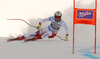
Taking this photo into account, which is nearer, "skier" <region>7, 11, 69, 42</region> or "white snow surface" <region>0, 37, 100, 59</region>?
"white snow surface" <region>0, 37, 100, 59</region>

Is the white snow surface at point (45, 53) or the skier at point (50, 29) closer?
the white snow surface at point (45, 53)

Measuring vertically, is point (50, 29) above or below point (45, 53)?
above

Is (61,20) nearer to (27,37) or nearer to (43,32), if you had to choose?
(43,32)

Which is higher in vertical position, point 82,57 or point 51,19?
A: point 51,19

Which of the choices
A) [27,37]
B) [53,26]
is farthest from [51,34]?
[27,37]

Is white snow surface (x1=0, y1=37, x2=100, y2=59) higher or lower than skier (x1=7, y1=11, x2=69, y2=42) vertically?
lower

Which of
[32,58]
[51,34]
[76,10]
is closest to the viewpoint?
[32,58]

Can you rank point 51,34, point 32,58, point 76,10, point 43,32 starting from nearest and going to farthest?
point 32,58 < point 76,10 < point 51,34 < point 43,32

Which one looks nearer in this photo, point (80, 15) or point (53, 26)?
point (80, 15)

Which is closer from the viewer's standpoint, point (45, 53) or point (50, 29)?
point (45, 53)

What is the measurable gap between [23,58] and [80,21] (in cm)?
167

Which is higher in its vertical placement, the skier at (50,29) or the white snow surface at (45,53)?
the skier at (50,29)

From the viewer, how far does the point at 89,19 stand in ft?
12.0

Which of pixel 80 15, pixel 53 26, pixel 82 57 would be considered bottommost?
pixel 82 57
